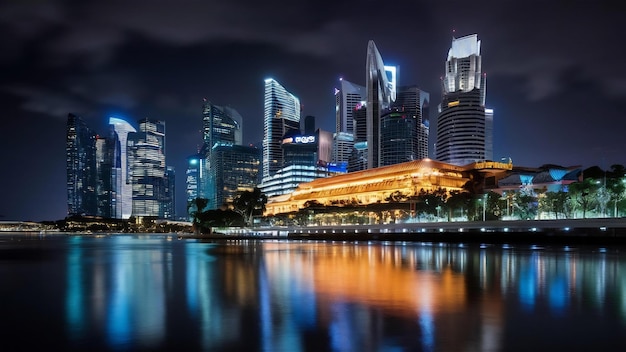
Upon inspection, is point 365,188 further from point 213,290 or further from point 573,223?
point 213,290

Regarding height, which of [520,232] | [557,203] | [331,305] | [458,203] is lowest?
[520,232]

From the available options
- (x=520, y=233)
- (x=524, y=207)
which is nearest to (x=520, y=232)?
(x=520, y=233)

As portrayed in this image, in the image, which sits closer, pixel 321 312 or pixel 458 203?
pixel 321 312

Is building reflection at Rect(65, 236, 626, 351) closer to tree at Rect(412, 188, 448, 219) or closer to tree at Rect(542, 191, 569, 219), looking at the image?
tree at Rect(542, 191, 569, 219)

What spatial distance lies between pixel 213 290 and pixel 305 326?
27.1 feet

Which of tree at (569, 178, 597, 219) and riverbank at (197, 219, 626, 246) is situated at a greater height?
tree at (569, 178, 597, 219)

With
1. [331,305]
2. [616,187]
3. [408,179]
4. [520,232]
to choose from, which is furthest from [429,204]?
[331,305]

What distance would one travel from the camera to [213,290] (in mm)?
19297

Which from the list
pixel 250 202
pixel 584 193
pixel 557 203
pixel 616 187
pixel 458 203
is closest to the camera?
pixel 616 187

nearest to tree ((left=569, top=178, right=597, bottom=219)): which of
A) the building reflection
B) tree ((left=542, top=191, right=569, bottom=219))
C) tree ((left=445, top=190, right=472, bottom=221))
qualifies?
tree ((left=542, top=191, right=569, bottom=219))

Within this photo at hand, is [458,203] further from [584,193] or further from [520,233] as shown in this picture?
[520,233]

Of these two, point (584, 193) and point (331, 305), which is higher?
point (584, 193)

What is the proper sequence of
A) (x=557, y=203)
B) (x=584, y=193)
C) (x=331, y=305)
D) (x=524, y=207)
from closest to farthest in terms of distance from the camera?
(x=331, y=305) → (x=584, y=193) → (x=557, y=203) → (x=524, y=207)

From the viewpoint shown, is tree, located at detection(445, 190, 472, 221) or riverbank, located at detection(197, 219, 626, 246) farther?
tree, located at detection(445, 190, 472, 221)
